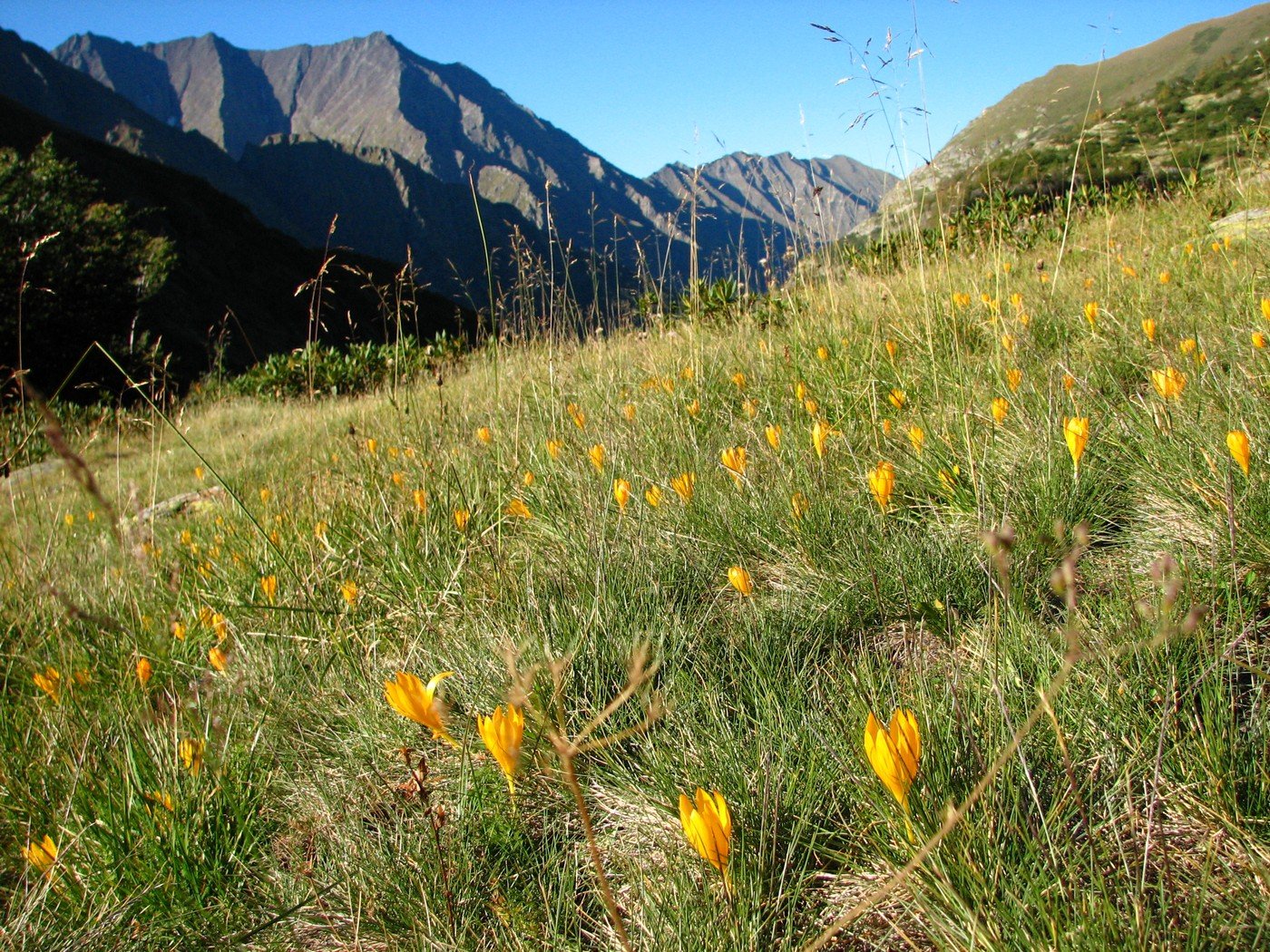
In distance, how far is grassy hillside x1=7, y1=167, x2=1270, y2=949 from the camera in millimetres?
891

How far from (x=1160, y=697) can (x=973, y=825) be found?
0.37m

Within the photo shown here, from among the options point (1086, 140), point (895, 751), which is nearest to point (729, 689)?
point (895, 751)

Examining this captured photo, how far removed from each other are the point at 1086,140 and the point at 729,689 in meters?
6.49

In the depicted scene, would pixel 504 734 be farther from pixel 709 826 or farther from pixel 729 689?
pixel 729 689

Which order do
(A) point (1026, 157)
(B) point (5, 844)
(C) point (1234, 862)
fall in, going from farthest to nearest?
1. (A) point (1026, 157)
2. (B) point (5, 844)
3. (C) point (1234, 862)

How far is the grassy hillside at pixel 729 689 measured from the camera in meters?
0.89

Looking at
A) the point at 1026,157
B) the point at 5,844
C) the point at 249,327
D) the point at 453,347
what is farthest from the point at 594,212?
the point at 249,327

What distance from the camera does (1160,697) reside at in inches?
39.5

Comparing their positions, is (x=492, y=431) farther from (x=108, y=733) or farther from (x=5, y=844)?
(x=5, y=844)

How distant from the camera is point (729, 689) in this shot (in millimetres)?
Result: 1335

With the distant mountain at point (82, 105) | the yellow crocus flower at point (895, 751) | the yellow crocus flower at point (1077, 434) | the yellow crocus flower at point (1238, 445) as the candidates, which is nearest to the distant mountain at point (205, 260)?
the yellow crocus flower at point (1077, 434)

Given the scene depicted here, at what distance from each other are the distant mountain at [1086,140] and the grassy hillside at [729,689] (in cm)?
121

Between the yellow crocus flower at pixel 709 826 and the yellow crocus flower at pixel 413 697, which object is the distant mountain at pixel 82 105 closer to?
the yellow crocus flower at pixel 413 697

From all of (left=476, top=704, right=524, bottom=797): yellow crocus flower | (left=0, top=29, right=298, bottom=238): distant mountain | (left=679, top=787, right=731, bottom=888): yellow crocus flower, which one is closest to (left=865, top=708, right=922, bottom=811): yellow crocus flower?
(left=679, top=787, right=731, bottom=888): yellow crocus flower
